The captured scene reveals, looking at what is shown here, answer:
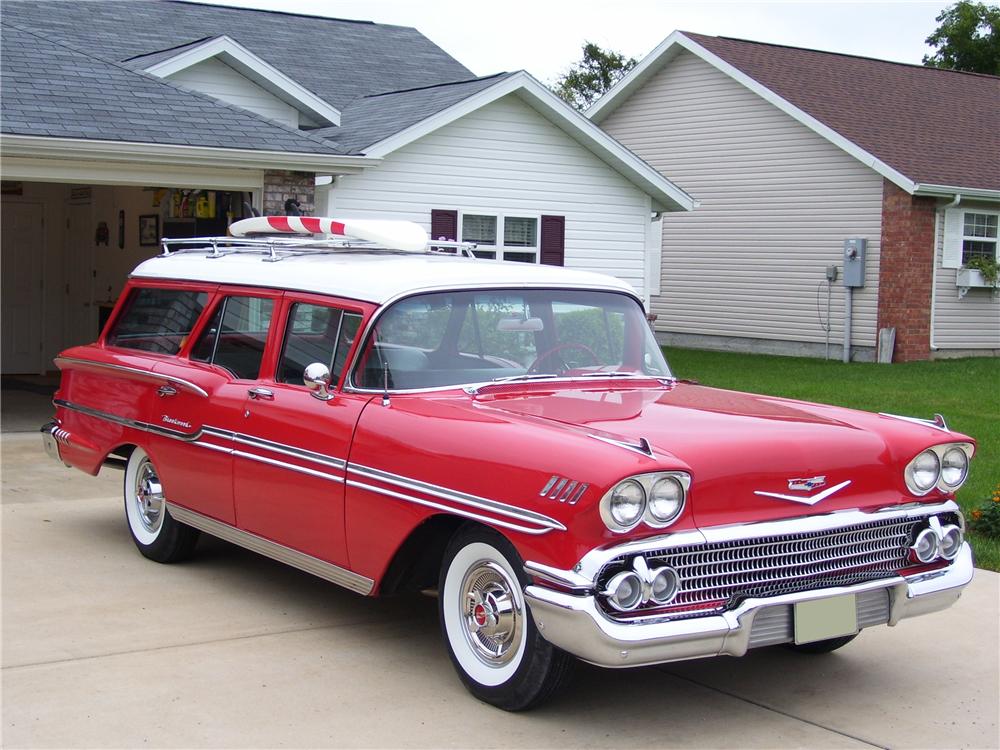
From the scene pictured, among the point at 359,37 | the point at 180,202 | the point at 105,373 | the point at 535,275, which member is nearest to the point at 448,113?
the point at 180,202

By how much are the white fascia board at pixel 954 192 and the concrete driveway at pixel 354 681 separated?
552 inches

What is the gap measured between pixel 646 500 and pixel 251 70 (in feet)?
40.6

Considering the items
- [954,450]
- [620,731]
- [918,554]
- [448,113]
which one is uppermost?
[448,113]

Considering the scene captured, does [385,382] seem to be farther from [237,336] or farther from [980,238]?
[980,238]

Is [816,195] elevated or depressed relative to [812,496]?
Result: elevated

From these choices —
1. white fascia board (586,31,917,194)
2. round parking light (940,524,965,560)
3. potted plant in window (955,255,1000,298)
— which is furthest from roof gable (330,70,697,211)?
round parking light (940,524,965,560)

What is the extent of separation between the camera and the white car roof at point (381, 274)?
5.67 metres

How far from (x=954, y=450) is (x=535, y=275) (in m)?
2.06

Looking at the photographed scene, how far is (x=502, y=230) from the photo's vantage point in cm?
1617

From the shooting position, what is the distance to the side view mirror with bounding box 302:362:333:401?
5.51 m

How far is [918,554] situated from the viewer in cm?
503

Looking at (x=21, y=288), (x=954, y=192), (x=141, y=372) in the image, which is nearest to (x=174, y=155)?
(x=141, y=372)

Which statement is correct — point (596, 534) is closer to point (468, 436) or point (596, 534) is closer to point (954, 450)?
point (468, 436)

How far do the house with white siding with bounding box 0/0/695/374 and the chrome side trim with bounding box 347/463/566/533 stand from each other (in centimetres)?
764
